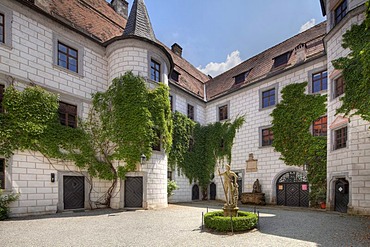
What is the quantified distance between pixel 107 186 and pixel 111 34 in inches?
398

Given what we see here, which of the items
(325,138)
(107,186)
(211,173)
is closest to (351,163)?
(325,138)

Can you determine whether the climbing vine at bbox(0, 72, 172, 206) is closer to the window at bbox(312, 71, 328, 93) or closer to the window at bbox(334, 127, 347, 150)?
the window at bbox(334, 127, 347, 150)

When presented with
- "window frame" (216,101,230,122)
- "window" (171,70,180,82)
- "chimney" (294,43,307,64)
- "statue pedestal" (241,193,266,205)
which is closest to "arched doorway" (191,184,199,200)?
"statue pedestal" (241,193,266,205)

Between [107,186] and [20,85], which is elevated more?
[20,85]

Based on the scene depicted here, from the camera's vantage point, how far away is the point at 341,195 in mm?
13070

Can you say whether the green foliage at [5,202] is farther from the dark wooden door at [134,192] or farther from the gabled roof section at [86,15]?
the gabled roof section at [86,15]

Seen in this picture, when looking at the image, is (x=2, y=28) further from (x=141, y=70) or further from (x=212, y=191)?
(x=212, y=191)

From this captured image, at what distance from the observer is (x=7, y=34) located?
1120 cm

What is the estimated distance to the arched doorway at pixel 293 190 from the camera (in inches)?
637

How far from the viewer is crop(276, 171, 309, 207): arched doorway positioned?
53.1ft

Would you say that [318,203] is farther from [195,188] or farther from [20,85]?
[20,85]

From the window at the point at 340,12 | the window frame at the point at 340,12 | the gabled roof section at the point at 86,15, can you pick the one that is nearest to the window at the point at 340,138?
the window frame at the point at 340,12

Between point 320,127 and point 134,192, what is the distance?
40.0 feet

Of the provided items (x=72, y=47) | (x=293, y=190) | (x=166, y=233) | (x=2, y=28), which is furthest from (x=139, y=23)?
(x=293, y=190)
